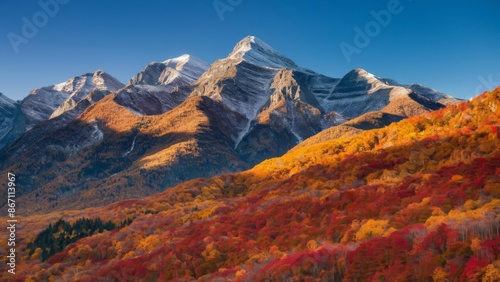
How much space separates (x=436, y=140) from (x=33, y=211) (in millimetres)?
185907

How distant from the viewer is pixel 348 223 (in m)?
50.7

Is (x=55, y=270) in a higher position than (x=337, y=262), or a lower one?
lower

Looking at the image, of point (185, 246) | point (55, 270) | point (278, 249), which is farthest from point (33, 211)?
point (278, 249)

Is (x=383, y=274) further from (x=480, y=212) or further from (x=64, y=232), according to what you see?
(x=64, y=232)

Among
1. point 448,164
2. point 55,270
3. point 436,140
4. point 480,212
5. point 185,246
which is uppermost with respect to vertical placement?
point 436,140

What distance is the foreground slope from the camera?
117ft

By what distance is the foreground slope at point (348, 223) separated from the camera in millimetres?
35531

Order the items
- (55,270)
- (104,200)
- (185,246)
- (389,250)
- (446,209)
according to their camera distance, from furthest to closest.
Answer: (104,200)
(55,270)
(185,246)
(446,209)
(389,250)

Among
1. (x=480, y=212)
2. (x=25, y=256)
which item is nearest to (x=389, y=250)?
(x=480, y=212)

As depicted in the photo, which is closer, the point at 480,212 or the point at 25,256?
the point at 480,212

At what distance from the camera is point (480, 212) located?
3888 cm

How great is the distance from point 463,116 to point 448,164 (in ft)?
62.4

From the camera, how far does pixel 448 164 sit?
60.8 m

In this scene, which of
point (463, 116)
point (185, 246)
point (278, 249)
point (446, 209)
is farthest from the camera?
point (463, 116)
